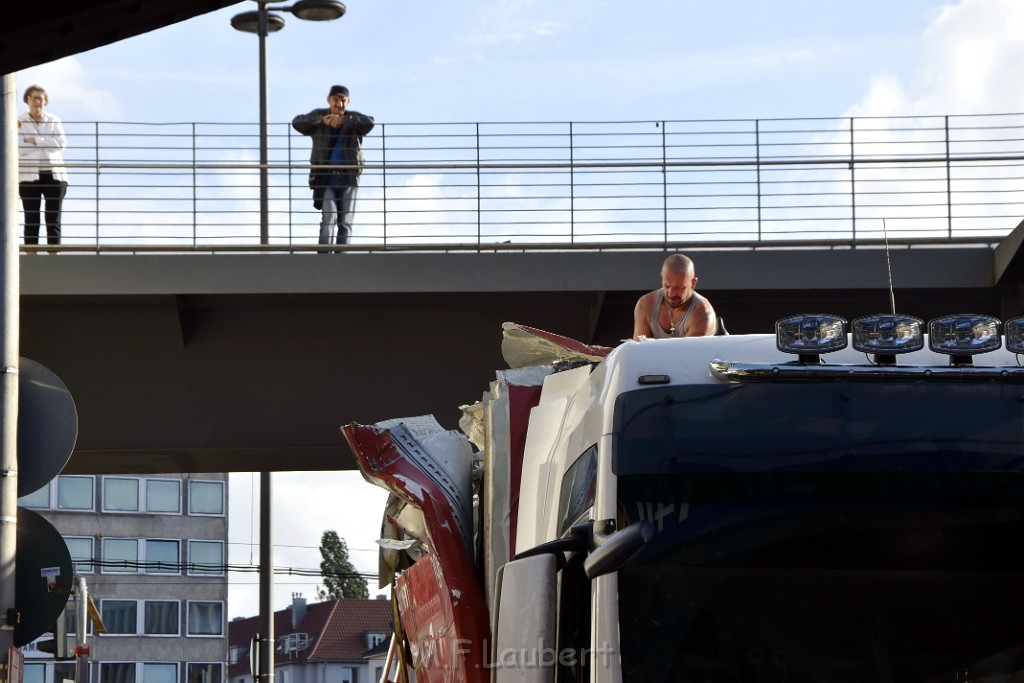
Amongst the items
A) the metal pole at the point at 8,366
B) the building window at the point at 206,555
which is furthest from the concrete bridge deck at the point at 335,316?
the building window at the point at 206,555

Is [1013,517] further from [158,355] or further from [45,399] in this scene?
[158,355]

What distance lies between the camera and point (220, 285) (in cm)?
1805

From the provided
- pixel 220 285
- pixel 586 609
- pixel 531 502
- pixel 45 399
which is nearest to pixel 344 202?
pixel 220 285

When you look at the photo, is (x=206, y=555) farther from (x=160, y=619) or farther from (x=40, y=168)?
(x=40, y=168)

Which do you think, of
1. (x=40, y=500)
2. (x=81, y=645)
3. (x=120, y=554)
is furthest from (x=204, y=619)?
(x=81, y=645)

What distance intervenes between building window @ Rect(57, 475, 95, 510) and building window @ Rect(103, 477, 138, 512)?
907 millimetres

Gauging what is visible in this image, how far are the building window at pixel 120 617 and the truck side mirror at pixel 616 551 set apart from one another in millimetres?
87402

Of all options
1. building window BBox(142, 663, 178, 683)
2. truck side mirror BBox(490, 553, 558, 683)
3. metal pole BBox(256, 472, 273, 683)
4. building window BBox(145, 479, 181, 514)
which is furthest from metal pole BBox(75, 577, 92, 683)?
building window BBox(145, 479, 181, 514)

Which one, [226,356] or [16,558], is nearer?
[16,558]

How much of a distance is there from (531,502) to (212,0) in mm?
2515

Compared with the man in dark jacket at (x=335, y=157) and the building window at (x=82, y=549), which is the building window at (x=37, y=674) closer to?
the building window at (x=82, y=549)

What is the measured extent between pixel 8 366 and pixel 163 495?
90.0m

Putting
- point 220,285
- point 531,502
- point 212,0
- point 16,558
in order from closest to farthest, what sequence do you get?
point 212,0 → point 531,502 → point 16,558 → point 220,285

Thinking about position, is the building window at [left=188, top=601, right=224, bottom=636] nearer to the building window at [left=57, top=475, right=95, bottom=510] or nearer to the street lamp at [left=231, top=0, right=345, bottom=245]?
the building window at [left=57, top=475, right=95, bottom=510]
